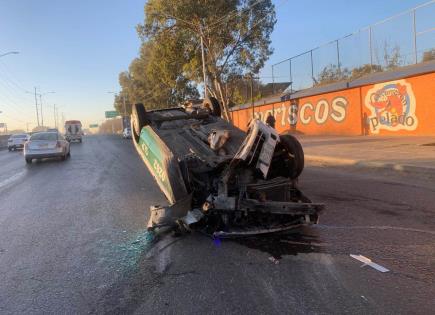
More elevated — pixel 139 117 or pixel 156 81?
pixel 156 81

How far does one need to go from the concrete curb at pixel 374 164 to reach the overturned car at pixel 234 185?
593cm

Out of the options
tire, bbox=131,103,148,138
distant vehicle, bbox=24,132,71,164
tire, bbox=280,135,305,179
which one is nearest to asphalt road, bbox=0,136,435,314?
tire, bbox=280,135,305,179

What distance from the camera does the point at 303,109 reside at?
31.5m

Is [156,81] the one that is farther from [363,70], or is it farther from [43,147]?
[43,147]

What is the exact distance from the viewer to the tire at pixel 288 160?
662cm

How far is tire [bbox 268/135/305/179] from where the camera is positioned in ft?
21.7

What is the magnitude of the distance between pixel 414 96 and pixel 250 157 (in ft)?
58.0

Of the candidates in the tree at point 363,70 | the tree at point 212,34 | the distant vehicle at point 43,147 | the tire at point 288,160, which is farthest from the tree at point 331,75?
the tire at point 288,160

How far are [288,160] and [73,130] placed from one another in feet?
167

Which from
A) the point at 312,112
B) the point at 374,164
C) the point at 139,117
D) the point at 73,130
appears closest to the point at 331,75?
the point at 312,112

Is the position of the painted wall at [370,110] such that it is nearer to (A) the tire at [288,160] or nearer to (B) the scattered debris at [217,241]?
(A) the tire at [288,160]

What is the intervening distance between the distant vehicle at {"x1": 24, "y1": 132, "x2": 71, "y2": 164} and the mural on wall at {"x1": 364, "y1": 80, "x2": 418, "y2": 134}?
1623 cm

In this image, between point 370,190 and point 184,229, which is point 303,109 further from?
point 184,229

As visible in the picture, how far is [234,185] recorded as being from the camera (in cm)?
602
